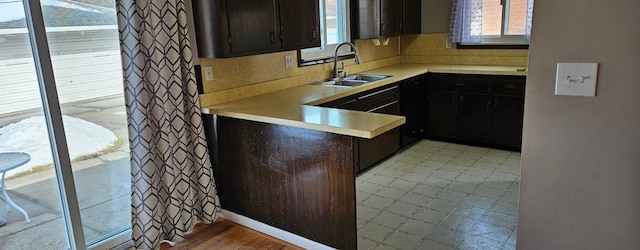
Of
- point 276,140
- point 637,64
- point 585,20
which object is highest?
point 585,20

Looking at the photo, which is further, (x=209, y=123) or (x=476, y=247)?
(x=209, y=123)

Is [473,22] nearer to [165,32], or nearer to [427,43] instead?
[427,43]

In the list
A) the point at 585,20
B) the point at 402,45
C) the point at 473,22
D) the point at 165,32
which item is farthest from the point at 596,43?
the point at 402,45

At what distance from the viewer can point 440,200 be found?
10.5 ft

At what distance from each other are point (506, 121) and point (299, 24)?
2328 millimetres

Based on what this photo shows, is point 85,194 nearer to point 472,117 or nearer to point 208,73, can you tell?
point 208,73

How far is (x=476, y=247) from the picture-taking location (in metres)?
2.53

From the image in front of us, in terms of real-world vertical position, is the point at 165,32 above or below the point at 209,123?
above

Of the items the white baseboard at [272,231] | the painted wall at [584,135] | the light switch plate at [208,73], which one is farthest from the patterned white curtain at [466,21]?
the painted wall at [584,135]

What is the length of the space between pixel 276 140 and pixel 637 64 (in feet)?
5.68

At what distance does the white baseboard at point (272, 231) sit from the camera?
256 centimetres

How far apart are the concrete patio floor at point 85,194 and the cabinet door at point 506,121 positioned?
328cm

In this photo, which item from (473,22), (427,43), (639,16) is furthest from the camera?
(427,43)

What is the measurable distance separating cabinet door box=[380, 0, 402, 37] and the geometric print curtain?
2.21 metres
